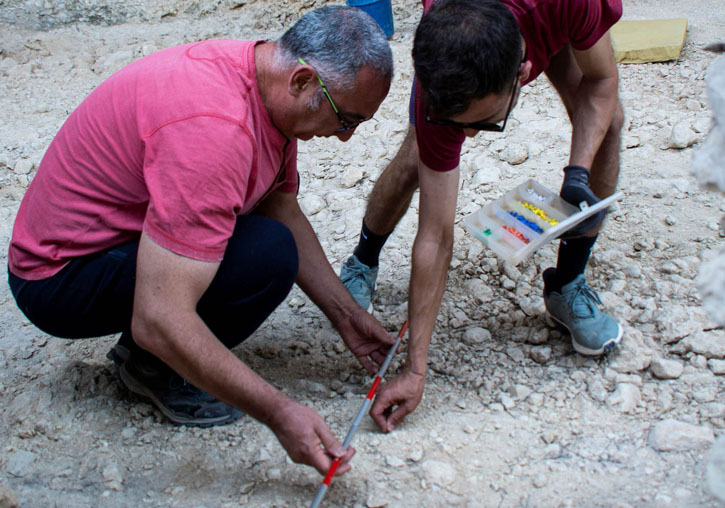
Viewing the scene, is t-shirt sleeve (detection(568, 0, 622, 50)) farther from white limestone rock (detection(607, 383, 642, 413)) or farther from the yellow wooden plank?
the yellow wooden plank

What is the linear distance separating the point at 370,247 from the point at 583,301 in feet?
3.01

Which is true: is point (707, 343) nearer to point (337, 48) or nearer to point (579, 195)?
point (579, 195)

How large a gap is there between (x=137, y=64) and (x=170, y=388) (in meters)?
1.07

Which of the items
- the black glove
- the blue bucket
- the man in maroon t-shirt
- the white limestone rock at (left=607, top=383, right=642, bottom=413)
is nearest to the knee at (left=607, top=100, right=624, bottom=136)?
the man in maroon t-shirt

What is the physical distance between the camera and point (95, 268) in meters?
1.90

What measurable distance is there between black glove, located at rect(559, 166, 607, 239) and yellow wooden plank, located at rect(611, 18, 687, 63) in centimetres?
258

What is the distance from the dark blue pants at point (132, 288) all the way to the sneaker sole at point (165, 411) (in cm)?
22

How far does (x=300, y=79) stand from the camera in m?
1.79

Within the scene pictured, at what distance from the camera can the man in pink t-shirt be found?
5.30 feet

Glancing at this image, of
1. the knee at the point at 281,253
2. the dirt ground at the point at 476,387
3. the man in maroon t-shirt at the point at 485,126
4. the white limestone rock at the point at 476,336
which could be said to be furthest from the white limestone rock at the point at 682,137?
the knee at the point at 281,253

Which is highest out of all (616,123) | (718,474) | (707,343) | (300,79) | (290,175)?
(300,79)

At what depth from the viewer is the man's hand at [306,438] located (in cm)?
168

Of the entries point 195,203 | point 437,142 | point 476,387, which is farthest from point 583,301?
point 195,203

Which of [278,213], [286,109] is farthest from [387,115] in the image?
[286,109]
